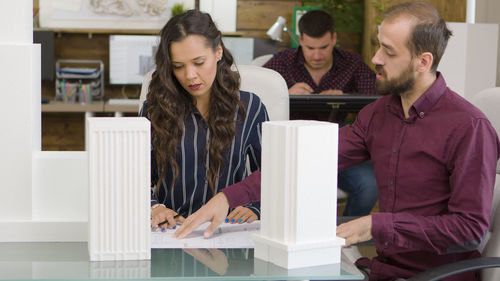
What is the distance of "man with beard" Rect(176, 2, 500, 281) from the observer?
177cm

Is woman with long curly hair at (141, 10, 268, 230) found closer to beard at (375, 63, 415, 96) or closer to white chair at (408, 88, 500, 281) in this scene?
beard at (375, 63, 415, 96)

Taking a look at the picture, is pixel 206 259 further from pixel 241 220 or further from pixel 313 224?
pixel 241 220

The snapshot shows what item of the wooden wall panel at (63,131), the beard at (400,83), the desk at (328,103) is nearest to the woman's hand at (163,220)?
the beard at (400,83)

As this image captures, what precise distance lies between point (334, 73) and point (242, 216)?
2.60m

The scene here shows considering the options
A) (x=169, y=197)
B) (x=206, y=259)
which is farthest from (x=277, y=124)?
(x=169, y=197)

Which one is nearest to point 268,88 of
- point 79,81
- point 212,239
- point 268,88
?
point 268,88

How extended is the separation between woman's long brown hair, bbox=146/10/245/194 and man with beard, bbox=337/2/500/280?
48 cm

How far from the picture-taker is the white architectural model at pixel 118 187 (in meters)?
1.36

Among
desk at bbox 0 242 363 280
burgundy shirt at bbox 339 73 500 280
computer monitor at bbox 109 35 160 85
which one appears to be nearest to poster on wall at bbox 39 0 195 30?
computer monitor at bbox 109 35 160 85

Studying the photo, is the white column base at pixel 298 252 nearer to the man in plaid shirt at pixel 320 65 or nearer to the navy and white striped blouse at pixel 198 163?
the navy and white striped blouse at pixel 198 163

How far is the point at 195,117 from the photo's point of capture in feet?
7.52

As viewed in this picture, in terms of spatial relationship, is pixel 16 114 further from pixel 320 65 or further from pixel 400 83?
pixel 320 65

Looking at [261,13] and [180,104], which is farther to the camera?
[261,13]

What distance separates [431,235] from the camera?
A: 1.77m
